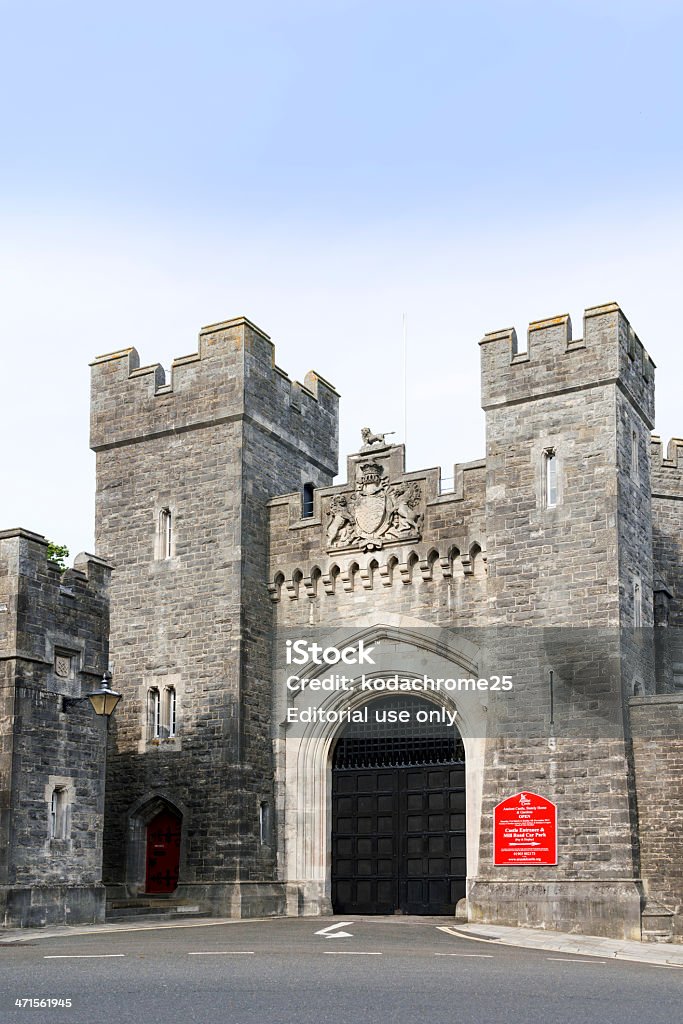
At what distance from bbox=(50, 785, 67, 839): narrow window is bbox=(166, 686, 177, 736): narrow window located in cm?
372

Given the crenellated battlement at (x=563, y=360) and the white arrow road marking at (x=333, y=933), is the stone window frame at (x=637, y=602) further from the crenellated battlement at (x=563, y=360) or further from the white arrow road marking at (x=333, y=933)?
the white arrow road marking at (x=333, y=933)

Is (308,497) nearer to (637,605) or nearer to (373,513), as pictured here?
(373,513)

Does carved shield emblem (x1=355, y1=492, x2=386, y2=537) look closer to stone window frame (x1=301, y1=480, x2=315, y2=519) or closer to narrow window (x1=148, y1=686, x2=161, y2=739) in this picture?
Answer: stone window frame (x1=301, y1=480, x2=315, y2=519)

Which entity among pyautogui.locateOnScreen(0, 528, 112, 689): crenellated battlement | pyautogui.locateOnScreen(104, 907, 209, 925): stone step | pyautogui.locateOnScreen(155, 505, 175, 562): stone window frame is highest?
pyautogui.locateOnScreen(155, 505, 175, 562): stone window frame

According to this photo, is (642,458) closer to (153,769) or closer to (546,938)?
(546,938)

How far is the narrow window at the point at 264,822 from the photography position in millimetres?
22422

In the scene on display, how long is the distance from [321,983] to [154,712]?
42.9ft

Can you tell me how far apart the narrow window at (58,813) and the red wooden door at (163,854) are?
3.72m

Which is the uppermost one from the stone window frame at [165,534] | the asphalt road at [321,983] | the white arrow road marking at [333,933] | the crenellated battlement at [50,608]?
→ the stone window frame at [165,534]

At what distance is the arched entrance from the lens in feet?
72.3

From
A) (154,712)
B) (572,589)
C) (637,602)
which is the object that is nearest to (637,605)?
(637,602)

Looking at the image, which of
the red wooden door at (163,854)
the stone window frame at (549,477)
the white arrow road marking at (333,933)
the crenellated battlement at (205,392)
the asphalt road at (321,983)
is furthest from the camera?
the crenellated battlement at (205,392)

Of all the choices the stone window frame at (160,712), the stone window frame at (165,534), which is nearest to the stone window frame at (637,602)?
the stone window frame at (160,712)

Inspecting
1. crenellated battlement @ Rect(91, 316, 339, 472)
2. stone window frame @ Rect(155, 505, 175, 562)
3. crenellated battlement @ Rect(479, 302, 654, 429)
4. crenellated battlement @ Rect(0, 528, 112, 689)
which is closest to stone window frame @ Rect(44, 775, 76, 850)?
crenellated battlement @ Rect(0, 528, 112, 689)
